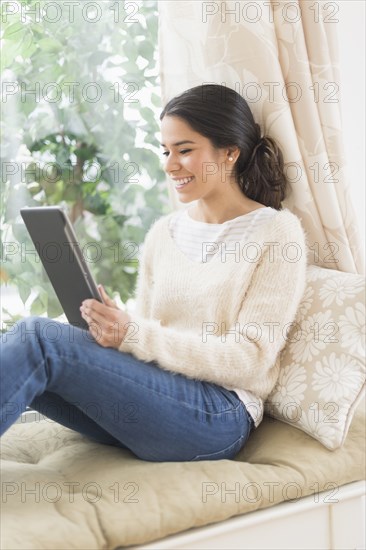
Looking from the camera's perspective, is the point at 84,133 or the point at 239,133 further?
the point at 84,133

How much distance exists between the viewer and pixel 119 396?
4.97 ft

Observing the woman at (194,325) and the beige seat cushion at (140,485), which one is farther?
the woman at (194,325)

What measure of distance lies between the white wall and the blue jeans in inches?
32.6

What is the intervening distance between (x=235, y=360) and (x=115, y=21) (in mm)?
1183

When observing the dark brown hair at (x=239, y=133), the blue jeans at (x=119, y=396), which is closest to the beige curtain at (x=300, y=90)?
the dark brown hair at (x=239, y=133)

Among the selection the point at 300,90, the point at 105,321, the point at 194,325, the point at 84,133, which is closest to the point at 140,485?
the point at 105,321

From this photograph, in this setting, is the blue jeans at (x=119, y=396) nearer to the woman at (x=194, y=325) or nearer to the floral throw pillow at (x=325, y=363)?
the woman at (x=194, y=325)

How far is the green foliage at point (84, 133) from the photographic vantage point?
7.20ft

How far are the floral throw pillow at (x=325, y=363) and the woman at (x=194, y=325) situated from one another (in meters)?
0.05

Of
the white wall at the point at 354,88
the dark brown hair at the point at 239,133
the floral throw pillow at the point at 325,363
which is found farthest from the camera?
the white wall at the point at 354,88

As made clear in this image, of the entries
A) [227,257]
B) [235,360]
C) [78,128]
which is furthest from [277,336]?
[78,128]

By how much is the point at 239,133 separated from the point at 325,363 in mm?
576

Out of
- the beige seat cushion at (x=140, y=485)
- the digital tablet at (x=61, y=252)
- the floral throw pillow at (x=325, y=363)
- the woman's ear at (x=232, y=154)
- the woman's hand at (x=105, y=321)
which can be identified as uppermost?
the woman's ear at (x=232, y=154)

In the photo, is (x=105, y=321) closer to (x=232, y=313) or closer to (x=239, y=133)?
(x=232, y=313)
